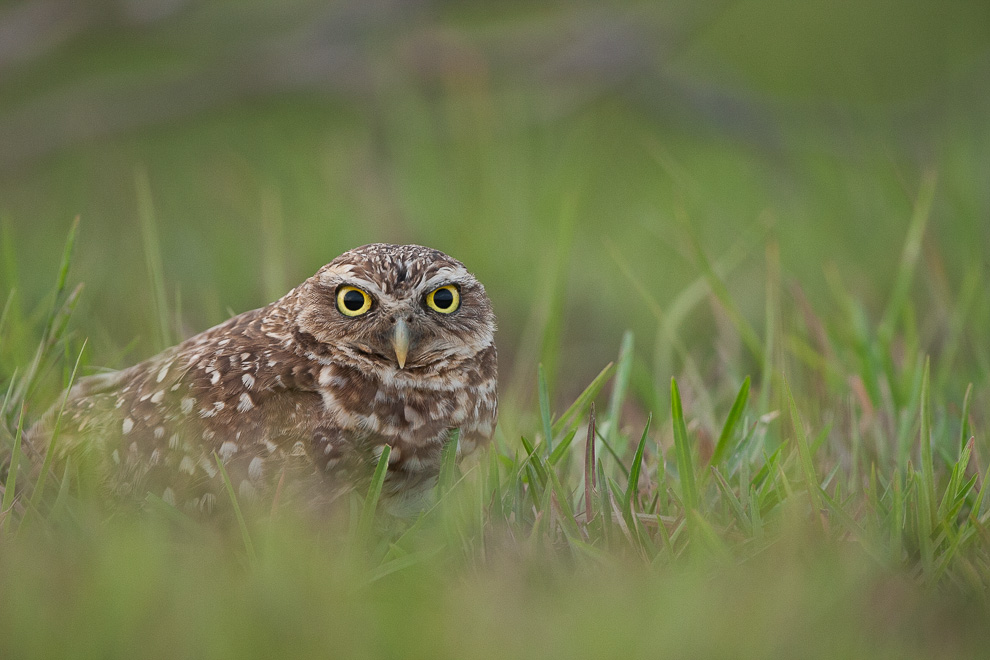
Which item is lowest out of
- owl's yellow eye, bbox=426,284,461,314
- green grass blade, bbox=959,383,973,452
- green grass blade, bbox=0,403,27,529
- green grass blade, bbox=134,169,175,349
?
green grass blade, bbox=959,383,973,452

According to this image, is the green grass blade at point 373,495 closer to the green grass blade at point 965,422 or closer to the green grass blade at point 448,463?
the green grass blade at point 448,463

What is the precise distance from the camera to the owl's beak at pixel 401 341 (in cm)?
208

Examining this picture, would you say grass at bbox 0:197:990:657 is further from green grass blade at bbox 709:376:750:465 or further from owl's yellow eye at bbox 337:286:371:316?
owl's yellow eye at bbox 337:286:371:316

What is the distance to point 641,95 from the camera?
5863 mm

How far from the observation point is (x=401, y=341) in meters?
2.09

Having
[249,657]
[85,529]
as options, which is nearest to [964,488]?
[249,657]

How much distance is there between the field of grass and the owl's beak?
29 centimetres

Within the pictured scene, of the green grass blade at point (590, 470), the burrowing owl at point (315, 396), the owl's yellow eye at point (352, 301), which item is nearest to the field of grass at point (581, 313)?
the green grass blade at point (590, 470)

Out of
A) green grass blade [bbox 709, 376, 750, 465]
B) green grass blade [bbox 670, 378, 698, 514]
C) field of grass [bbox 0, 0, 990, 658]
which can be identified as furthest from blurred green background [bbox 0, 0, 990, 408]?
green grass blade [bbox 670, 378, 698, 514]

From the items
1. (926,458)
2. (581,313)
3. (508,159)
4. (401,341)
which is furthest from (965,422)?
(508,159)

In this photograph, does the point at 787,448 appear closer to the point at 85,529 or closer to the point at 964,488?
the point at 964,488

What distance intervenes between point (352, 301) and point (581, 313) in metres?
2.09

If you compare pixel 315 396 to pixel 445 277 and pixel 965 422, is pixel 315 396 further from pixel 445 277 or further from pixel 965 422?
pixel 965 422

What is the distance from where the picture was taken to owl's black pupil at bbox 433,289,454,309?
223 cm
